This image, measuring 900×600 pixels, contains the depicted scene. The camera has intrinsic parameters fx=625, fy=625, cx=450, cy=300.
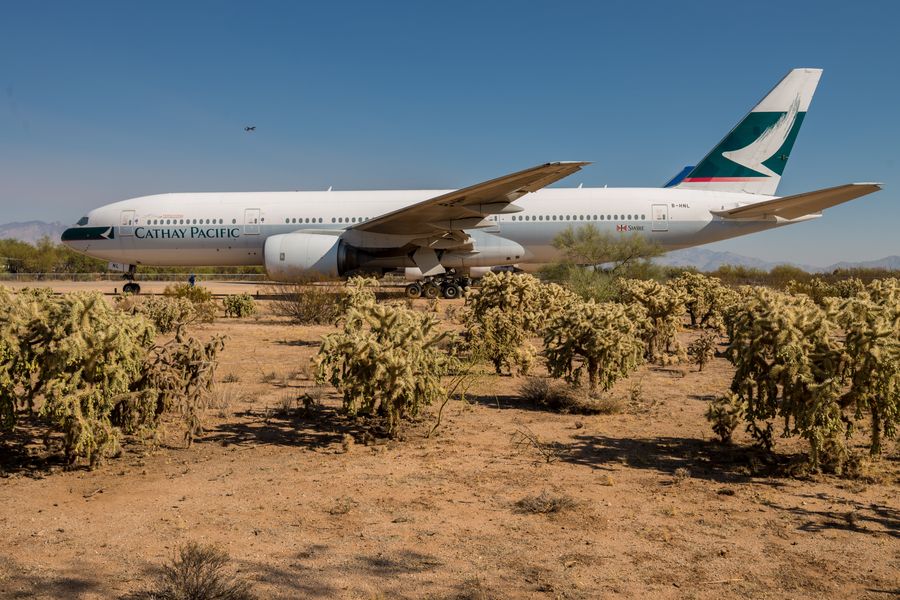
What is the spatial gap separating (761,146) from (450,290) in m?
15.5

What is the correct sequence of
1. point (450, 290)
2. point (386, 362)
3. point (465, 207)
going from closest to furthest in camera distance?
point (386, 362)
point (465, 207)
point (450, 290)

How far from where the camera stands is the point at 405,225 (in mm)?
23703

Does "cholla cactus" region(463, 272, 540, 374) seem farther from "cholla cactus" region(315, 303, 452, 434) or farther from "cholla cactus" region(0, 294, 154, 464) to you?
"cholla cactus" region(0, 294, 154, 464)

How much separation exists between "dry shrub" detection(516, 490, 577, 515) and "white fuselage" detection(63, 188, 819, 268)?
20.3 metres

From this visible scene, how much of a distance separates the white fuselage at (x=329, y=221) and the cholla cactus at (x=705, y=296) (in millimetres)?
8412

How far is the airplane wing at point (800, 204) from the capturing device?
2127 cm

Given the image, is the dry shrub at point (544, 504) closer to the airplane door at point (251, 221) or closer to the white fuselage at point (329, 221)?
the white fuselage at point (329, 221)

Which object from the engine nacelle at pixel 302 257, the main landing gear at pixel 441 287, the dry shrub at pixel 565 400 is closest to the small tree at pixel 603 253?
the main landing gear at pixel 441 287

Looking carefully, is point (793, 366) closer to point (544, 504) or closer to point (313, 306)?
point (544, 504)

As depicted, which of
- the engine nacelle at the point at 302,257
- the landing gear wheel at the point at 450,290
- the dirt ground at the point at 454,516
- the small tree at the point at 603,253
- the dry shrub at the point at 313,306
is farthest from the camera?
the landing gear wheel at the point at 450,290

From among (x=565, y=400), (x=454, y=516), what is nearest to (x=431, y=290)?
(x=565, y=400)

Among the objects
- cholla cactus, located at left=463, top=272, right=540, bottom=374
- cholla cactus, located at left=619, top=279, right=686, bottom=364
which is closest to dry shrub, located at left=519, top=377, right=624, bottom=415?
cholla cactus, located at left=463, top=272, right=540, bottom=374

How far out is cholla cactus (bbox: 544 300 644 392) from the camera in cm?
884

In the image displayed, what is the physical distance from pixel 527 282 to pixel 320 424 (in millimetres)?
5470
